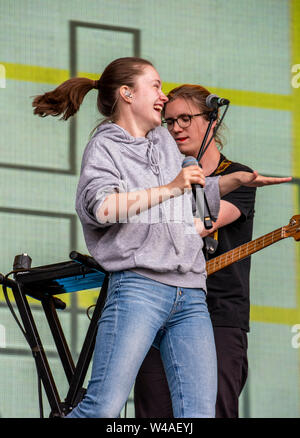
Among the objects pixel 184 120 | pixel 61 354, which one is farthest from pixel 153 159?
pixel 61 354

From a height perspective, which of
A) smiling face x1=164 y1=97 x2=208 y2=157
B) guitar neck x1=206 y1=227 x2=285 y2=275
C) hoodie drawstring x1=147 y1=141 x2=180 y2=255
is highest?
smiling face x1=164 y1=97 x2=208 y2=157

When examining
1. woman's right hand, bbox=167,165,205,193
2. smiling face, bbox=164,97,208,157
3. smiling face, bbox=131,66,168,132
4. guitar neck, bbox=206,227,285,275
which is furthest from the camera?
smiling face, bbox=164,97,208,157

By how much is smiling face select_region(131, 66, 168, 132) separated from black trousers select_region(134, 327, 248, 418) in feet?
2.36

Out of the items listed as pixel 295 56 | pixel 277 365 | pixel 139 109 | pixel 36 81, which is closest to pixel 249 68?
pixel 295 56

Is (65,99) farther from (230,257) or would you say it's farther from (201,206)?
(230,257)

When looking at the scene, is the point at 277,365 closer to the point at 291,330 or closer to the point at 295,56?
the point at 291,330

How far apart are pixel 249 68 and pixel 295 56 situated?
9.4 inches

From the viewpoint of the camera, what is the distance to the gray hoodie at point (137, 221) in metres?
2.09

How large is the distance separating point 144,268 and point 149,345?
0.19m

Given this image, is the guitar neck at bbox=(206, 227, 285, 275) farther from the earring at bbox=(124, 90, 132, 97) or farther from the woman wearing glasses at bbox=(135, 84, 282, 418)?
the earring at bbox=(124, 90, 132, 97)

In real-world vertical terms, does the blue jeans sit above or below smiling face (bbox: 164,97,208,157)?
below

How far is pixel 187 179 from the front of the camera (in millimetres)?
1997

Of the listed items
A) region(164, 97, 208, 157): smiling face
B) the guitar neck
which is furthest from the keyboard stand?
region(164, 97, 208, 157): smiling face

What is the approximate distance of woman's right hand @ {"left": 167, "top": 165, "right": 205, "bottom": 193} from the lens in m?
2.00
